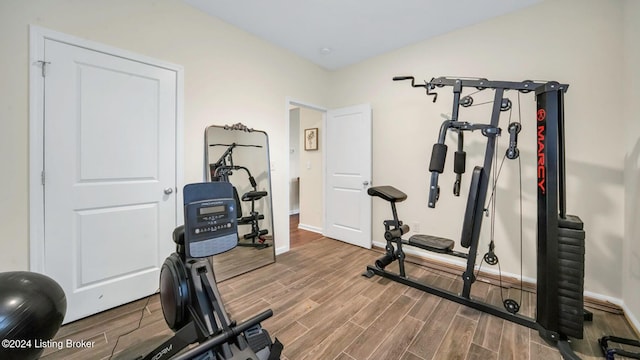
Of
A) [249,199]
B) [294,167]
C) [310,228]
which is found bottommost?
[310,228]

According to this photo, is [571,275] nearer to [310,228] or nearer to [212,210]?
[212,210]

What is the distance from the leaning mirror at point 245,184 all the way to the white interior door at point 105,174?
0.44 meters

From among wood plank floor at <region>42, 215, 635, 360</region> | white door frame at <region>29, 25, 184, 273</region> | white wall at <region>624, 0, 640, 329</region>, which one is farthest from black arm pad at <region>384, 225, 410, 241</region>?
white door frame at <region>29, 25, 184, 273</region>

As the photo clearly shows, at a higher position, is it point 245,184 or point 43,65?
point 43,65

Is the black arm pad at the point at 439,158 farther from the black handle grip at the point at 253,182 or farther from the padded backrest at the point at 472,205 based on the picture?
the black handle grip at the point at 253,182

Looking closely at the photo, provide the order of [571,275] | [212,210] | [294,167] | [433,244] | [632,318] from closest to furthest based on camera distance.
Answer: [212,210]
[571,275]
[632,318]
[433,244]
[294,167]

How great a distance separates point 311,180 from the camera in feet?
14.4

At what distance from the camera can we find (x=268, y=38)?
2.93 m

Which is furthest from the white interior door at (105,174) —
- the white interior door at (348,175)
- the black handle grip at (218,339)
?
the white interior door at (348,175)

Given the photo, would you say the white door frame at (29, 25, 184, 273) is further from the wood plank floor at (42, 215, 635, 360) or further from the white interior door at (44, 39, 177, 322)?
the wood plank floor at (42, 215, 635, 360)

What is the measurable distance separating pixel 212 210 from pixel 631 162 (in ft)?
9.78

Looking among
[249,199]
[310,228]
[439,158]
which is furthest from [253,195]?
[439,158]

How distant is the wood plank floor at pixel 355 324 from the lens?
1515mm

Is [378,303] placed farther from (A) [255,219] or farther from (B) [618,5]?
(B) [618,5]
